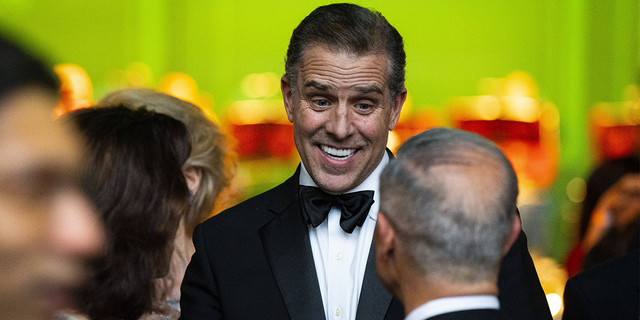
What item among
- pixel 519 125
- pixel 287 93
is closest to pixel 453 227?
pixel 287 93

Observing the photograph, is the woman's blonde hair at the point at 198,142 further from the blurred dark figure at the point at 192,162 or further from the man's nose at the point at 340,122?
the man's nose at the point at 340,122

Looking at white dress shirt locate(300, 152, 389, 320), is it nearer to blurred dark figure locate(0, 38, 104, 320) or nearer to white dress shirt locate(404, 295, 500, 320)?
white dress shirt locate(404, 295, 500, 320)

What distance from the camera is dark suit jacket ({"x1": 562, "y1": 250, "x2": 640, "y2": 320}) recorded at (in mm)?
1557

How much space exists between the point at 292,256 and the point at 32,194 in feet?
3.45

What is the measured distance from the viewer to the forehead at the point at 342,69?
1.75m

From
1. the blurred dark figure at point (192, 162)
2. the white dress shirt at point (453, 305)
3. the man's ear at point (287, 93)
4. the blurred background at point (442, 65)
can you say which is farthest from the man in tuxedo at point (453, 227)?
the blurred background at point (442, 65)

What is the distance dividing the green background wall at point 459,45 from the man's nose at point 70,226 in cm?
571

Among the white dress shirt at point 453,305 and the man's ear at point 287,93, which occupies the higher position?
the man's ear at point 287,93

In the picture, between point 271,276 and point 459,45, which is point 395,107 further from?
point 459,45

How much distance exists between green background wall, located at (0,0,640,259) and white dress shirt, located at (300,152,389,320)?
15.7 ft

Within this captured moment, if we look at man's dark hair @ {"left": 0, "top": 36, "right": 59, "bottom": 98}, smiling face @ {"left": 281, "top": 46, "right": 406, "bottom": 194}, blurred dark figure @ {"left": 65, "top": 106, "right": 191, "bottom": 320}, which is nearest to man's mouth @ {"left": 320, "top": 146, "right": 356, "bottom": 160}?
smiling face @ {"left": 281, "top": 46, "right": 406, "bottom": 194}

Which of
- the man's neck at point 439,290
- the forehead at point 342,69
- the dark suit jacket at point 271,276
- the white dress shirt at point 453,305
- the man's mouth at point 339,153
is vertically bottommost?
the dark suit jacket at point 271,276

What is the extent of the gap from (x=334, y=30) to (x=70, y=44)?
4.92 m

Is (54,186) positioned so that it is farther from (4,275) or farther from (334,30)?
(334,30)
